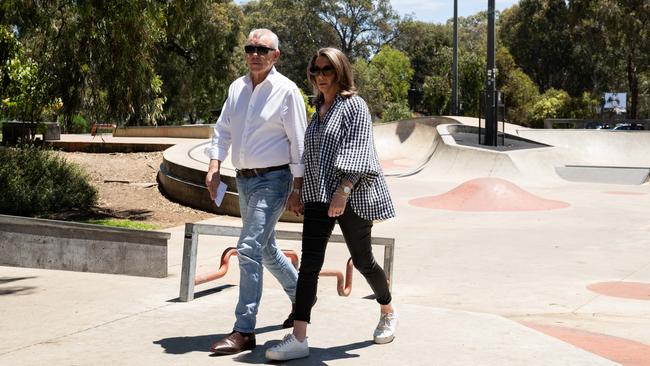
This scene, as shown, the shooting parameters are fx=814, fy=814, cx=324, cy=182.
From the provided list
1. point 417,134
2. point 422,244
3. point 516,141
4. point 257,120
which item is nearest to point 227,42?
point 417,134

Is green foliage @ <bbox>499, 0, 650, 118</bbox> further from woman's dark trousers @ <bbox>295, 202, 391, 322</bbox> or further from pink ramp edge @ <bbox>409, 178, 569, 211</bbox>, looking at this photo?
woman's dark trousers @ <bbox>295, 202, 391, 322</bbox>

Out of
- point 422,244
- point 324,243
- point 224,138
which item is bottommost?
point 422,244

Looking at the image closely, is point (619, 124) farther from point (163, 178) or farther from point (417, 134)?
point (163, 178)

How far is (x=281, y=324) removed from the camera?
211 inches

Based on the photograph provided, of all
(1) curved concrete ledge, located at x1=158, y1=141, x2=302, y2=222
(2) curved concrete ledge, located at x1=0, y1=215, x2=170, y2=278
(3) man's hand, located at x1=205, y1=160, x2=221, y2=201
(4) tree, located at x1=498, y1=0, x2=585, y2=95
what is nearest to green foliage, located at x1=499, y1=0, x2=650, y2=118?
(4) tree, located at x1=498, y1=0, x2=585, y2=95

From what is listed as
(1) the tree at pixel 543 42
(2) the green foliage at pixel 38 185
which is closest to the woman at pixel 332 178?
(2) the green foliage at pixel 38 185

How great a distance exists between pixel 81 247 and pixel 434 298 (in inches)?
132

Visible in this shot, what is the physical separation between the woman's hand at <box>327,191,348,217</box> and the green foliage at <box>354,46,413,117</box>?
59.0 meters

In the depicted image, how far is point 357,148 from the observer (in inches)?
173

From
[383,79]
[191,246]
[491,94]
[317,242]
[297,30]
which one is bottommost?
[191,246]

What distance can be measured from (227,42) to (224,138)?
42.4 m

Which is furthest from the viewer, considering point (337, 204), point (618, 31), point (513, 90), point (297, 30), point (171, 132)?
point (297, 30)

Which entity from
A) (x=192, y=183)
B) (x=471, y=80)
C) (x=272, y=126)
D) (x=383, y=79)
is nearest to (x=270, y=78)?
(x=272, y=126)

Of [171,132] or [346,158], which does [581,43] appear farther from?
[346,158]
